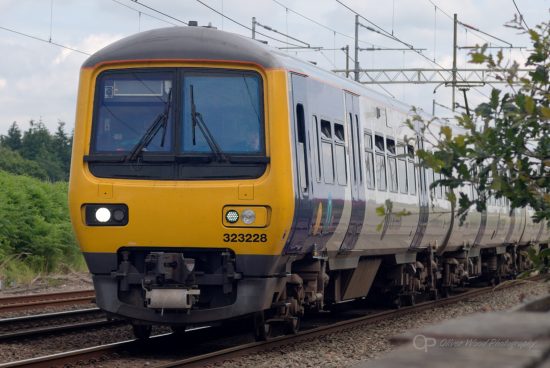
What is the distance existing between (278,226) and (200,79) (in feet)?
5.15

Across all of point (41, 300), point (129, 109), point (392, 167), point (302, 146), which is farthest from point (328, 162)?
point (41, 300)

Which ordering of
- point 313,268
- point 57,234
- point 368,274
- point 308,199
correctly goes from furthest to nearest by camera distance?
point 57,234 < point 368,274 < point 313,268 < point 308,199

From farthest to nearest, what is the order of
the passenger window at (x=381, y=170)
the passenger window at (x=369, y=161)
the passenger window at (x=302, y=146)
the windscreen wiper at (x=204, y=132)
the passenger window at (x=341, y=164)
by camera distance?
the passenger window at (x=381, y=170) → the passenger window at (x=369, y=161) → the passenger window at (x=341, y=164) → the passenger window at (x=302, y=146) → the windscreen wiper at (x=204, y=132)

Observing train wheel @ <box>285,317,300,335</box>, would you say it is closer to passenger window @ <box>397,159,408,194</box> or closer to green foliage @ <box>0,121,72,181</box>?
passenger window @ <box>397,159,408,194</box>

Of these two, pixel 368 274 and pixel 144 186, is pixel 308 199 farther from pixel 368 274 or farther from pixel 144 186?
pixel 368 274

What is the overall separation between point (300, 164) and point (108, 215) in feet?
6.15

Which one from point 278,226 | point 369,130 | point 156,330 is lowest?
point 156,330

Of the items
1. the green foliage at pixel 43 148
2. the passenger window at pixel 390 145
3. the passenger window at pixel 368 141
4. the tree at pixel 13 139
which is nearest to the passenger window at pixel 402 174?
the passenger window at pixel 390 145

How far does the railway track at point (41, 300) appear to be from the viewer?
1555 centimetres

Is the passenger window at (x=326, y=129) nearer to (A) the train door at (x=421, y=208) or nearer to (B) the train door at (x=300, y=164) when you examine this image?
(B) the train door at (x=300, y=164)

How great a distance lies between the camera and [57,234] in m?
26.0

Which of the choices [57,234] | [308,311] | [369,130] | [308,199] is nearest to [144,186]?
[308,199]

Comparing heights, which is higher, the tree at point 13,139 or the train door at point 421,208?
the tree at point 13,139

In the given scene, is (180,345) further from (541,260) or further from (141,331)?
(541,260)
